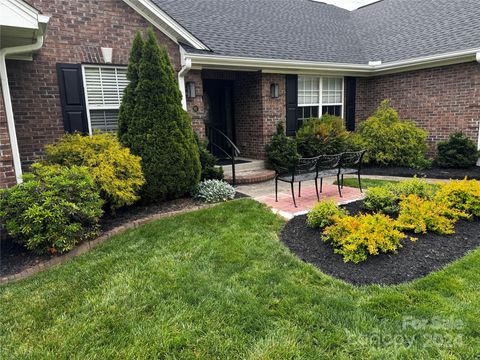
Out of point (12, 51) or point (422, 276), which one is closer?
point (422, 276)

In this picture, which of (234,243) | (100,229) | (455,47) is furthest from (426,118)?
(100,229)

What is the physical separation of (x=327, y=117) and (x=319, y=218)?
5.74 meters

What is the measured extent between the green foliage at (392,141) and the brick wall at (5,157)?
27.3 ft

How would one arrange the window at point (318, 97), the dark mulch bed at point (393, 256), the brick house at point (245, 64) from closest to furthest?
the dark mulch bed at point (393, 256) < the brick house at point (245, 64) < the window at point (318, 97)

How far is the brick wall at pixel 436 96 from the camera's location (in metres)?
8.66

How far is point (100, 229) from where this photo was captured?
461 centimetres

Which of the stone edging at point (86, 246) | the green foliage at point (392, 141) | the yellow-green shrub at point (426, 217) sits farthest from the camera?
the green foliage at point (392, 141)

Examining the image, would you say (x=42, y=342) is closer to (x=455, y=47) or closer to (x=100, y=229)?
(x=100, y=229)

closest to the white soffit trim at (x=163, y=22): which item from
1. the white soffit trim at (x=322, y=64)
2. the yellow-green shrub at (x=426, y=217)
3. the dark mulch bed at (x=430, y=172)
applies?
the white soffit trim at (x=322, y=64)

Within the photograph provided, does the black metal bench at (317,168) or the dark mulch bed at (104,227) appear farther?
the black metal bench at (317,168)

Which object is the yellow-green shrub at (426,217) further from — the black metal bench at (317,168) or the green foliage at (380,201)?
the black metal bench at (317,168)

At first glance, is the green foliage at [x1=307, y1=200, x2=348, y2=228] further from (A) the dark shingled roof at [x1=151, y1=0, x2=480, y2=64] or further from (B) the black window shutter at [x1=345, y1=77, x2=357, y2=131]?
(B) the black window shutter at [x1=345, y1=77, x2=357, y2=131]

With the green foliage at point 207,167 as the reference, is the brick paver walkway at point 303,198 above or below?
below

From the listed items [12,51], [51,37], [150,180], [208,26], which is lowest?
[150,180]
